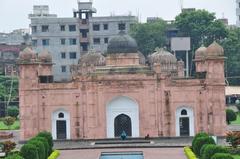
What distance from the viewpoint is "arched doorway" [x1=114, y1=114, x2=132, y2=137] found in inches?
1704

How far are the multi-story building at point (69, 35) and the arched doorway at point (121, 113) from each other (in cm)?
3252

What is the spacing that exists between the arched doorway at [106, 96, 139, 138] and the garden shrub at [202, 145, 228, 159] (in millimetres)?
13440

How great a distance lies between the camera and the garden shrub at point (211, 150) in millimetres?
28828

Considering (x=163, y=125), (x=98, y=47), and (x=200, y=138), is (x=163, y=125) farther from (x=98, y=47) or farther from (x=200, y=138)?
(x=98, y=47)

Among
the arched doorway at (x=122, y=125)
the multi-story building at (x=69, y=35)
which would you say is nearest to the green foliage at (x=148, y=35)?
the multi-story building at (x=69, y=35)

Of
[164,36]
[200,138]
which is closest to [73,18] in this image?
[164,36]

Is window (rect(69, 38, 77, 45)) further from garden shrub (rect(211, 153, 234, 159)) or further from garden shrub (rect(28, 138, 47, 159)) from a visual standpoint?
garden shrub (rect(211, 153, 234, 159))

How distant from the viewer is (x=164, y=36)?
77.4 m

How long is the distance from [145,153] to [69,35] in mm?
41923

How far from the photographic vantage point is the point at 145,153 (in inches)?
1409

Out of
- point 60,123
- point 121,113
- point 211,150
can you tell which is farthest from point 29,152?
point 121,113

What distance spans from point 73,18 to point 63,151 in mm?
40428

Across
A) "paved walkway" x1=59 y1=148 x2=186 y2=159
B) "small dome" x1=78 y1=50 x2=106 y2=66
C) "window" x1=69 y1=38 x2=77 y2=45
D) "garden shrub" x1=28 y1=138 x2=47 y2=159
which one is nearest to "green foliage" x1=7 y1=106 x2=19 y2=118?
"small dome" x1=78 y1=50 x2=106 y2=66

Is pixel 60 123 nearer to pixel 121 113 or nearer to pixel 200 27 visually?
pixel 121 113
